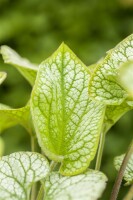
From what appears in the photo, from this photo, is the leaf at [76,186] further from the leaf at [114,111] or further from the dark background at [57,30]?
the dark background at [57,30]

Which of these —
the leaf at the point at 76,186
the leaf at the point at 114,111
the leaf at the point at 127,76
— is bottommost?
the leaf at the point at 76,186

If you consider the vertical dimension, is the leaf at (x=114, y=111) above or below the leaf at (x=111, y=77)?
below

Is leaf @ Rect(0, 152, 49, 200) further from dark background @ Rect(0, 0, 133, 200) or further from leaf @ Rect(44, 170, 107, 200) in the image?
dark background @ Rect(0, 0, 133, 200)

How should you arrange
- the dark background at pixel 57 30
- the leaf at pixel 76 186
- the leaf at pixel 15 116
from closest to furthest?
the leaf at pixel 76 186, the leaf at pixel 15 116, the dark background at pixel 57 30

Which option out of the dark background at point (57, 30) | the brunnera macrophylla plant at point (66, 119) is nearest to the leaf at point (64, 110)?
the brunnera macrophylla plant at point (66, 119)

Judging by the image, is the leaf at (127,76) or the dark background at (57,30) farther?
the dark background at (57,30)

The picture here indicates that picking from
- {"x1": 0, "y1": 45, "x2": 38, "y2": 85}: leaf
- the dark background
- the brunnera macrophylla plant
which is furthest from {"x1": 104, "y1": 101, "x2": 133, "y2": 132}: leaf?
the dark background
